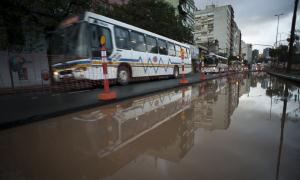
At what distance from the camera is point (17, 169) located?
5.60 feet

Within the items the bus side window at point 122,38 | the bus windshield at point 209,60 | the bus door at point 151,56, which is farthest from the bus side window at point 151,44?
the bus windshield at point 209,60

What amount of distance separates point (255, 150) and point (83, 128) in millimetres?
2746

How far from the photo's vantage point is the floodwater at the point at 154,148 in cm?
163

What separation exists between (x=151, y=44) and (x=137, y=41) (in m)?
1.50

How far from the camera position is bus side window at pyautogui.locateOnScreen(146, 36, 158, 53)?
10.1m

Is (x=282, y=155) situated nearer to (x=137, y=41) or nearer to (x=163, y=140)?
(x=163, y=140)

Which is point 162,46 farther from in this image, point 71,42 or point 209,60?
point 209,60

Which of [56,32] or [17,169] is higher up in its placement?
[56,32]

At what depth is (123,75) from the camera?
834 cm

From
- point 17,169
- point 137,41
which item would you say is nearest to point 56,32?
point 137,41

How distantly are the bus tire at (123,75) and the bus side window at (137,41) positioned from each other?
4.61ft

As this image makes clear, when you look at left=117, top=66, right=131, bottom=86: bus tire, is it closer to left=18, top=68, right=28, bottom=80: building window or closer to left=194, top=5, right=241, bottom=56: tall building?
left=18, top=68, right=28, bottom=80: building window

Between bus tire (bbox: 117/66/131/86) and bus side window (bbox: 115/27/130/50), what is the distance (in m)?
1.11

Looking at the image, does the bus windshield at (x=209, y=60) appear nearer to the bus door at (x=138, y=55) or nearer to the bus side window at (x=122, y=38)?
the bus door at (x=138, y=55)
